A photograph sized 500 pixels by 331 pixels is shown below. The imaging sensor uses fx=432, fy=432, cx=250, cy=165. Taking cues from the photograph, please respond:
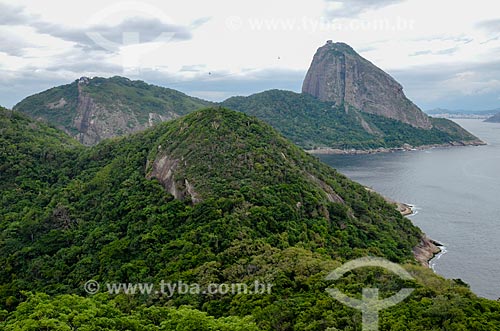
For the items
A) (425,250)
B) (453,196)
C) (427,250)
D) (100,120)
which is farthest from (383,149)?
(425,250)

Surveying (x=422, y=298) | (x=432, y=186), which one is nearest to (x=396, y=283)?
(x=422, y=298)

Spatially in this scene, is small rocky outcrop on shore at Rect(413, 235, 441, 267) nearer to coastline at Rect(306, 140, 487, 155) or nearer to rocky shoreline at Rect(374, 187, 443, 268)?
rocky shoreline at Rect(374, 187, 443, 268)

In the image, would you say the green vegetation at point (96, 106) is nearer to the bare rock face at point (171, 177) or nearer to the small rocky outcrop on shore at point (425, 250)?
the bare rock face at point (171, 177)

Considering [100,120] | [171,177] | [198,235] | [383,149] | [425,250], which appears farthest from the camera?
[383,149]

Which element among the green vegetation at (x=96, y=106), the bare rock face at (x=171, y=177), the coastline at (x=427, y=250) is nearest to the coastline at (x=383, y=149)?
the green vegetation at (x=96, y=106)

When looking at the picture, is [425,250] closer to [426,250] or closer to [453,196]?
[426,250]

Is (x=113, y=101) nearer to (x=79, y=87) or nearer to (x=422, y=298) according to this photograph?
(x=79, y=87)

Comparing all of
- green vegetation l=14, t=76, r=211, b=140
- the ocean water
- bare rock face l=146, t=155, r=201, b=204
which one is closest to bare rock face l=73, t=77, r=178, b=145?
green vegetation l=14, t=76, r=211, b=140
